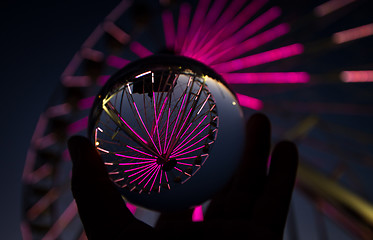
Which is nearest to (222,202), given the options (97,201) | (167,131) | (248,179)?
(248,179)

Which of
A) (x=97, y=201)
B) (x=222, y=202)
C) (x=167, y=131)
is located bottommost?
(x=222, y=202)

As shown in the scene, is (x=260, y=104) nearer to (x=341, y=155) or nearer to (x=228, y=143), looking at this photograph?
(x=341, y=155)

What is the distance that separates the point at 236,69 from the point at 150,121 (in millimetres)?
5172

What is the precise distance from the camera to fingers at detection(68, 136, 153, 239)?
1671 mm

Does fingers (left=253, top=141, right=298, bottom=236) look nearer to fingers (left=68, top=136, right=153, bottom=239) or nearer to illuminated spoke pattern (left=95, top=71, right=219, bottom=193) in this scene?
illuminated spoke pattern (left=95, top=71, right=219, bottom=193)

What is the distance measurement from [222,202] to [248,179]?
297 millimetres

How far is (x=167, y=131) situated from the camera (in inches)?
69.7

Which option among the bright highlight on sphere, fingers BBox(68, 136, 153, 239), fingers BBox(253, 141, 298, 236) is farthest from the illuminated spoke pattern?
fingers BBox(253, 141, 298, 236)

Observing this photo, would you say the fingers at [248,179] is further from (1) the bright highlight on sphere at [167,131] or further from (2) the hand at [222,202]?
(1) the bright highlight on sphere at [167,131]

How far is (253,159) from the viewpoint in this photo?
2.62 meters

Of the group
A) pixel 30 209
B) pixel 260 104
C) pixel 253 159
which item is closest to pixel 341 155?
pixel 260 104

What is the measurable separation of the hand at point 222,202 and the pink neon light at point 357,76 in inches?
150

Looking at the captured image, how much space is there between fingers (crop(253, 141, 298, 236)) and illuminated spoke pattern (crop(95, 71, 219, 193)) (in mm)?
605

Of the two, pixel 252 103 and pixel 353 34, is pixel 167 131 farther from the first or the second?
pixel 353 34
